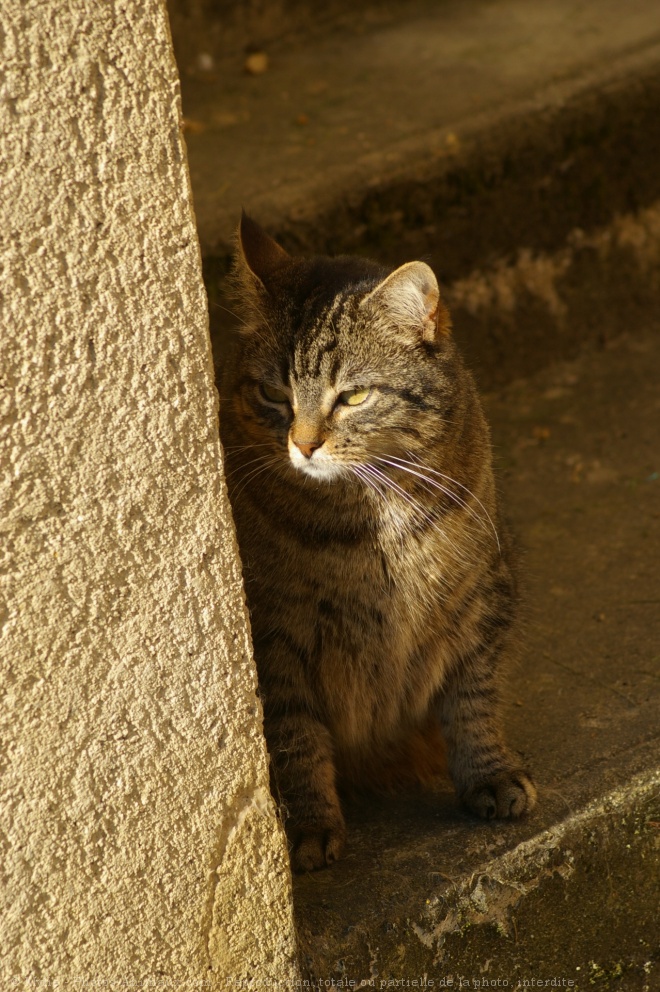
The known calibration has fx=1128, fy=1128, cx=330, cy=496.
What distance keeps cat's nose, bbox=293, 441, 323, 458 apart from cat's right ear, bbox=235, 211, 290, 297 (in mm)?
325

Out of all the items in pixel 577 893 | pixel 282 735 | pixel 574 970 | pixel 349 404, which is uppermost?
pixel 349 404

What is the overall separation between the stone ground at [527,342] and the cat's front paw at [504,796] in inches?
1.1

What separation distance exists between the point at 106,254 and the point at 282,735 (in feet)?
3.63

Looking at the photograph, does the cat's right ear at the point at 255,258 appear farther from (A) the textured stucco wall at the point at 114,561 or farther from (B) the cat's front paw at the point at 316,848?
(B) the cat's front paw at the point at 316,848

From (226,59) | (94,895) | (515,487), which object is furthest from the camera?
(226,59)

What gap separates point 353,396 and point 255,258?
1.20 ft

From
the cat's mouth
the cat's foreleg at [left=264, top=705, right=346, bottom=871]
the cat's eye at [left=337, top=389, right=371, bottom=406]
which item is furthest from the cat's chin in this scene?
the cat's foreleg at [left=264, top=705, right=346, bottom=871]

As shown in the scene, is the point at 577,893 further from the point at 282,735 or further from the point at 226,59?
the point at 226,59

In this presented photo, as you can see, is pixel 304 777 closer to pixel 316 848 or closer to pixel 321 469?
pixel 316 848

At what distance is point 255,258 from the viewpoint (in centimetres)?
223

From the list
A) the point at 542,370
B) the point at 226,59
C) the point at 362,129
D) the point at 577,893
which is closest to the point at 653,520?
the point at 542,370

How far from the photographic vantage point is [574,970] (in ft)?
7.10

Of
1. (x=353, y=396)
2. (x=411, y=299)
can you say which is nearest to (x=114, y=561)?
(x=353, y=396)

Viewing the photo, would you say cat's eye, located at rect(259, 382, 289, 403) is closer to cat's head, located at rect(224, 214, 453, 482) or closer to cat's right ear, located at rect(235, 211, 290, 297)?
cat's head, located at rect(224, 214, 453, 482)
